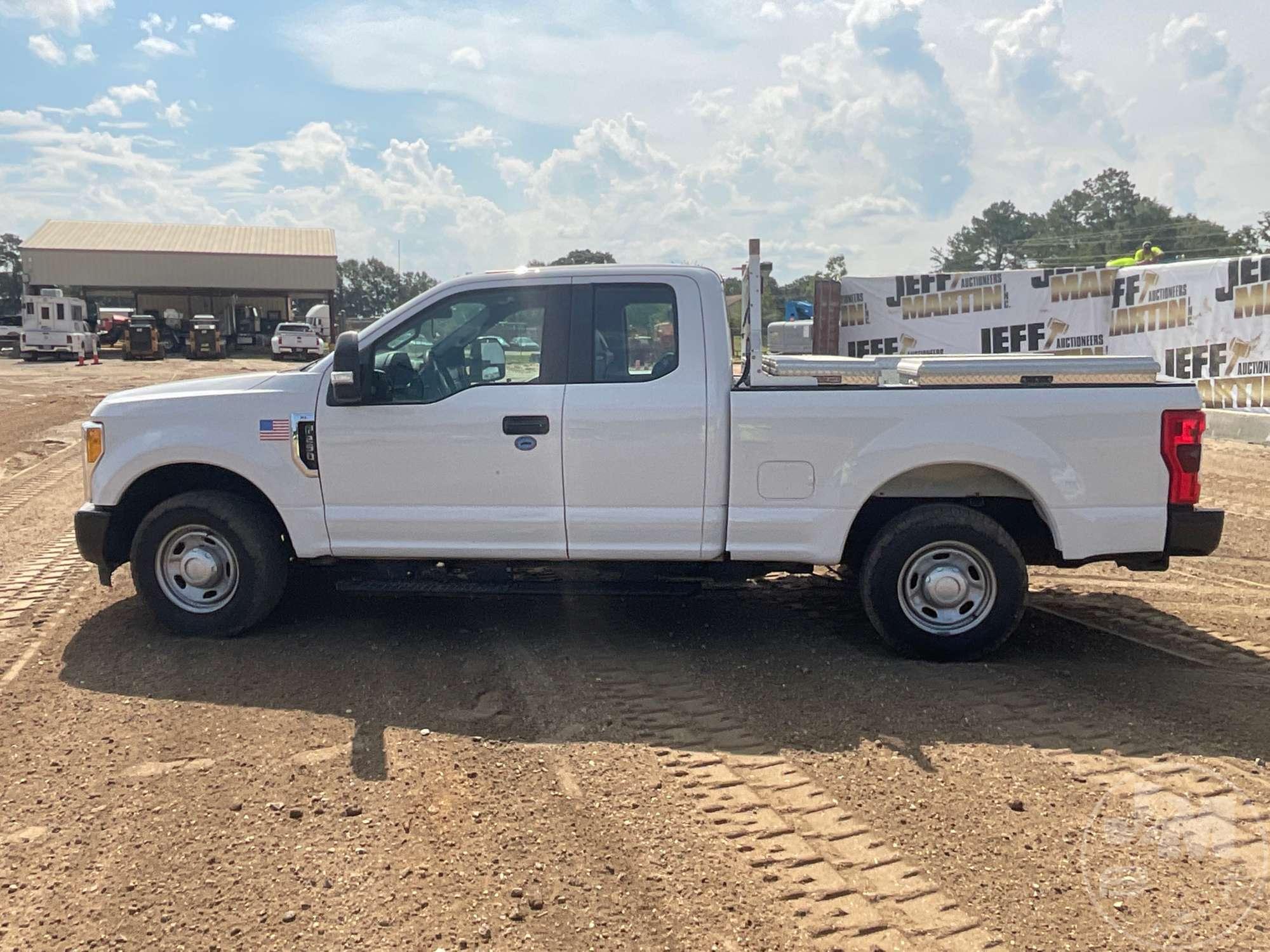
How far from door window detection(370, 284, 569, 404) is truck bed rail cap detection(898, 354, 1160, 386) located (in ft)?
6.37

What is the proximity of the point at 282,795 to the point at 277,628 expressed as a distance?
7.21 feet

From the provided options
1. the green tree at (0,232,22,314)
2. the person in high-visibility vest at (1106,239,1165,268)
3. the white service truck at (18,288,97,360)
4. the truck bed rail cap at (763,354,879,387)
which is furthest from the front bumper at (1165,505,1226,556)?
the green tree at (0,232,22,314)

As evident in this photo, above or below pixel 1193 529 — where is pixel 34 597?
below

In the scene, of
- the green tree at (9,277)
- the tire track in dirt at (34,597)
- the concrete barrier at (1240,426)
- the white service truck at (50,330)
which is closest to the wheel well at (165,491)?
the tire track in dirt at (34,597)

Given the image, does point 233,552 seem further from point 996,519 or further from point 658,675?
point 996,519

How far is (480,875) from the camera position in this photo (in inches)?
136

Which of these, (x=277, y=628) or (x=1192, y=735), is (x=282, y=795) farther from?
(x=1192, y=735)

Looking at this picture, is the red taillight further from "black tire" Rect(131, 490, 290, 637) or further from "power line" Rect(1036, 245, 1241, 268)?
"power line" Rect(1036, 245, 1241, 268)

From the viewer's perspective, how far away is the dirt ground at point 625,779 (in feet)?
10.6

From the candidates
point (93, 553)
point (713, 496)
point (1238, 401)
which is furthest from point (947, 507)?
point (1238, 401)

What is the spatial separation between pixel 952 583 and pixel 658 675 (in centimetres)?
160

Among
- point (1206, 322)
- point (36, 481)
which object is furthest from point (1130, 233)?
point (36, 481)

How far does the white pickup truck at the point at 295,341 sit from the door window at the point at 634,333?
3749cm

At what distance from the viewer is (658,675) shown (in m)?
5.35
